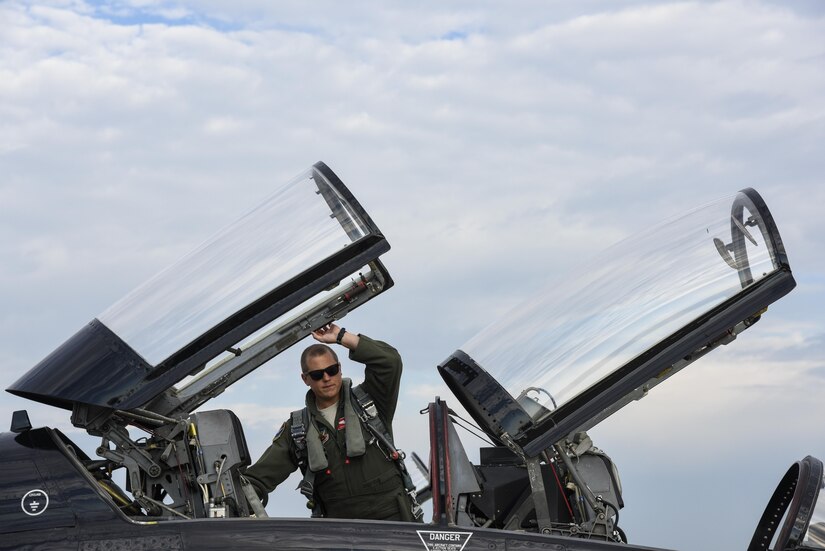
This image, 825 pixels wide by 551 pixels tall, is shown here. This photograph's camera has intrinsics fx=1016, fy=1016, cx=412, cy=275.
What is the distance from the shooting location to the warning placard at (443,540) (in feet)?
15.7

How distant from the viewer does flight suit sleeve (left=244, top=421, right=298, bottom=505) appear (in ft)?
19.1

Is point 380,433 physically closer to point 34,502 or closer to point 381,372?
point 381,372

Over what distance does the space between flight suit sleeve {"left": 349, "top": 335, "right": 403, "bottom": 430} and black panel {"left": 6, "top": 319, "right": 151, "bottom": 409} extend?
1267 millimetres

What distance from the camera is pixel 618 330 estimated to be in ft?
17.7

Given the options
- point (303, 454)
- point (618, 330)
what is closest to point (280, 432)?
point (303, 454)

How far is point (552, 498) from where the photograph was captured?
18.7 ft

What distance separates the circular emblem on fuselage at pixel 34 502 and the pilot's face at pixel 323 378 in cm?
158

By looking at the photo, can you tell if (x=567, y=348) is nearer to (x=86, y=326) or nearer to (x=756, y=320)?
(x=756, y=320)

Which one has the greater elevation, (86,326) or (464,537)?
(86,326)

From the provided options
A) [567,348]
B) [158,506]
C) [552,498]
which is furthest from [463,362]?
[158,506]

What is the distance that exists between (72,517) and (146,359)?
2.73ft

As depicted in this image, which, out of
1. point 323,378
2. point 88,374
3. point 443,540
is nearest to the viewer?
point 443,540

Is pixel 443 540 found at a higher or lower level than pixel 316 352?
lower

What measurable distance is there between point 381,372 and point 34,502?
200 cm
